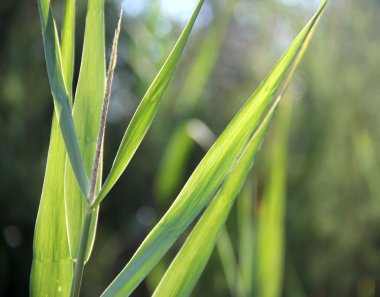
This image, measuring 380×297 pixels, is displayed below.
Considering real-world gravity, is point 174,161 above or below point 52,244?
below

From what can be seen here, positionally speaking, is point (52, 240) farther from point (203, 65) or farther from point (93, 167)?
point (203, 65)

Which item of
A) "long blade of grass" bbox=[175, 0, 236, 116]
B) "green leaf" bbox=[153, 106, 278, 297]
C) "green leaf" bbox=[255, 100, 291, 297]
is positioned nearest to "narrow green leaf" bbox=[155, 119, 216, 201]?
"long blade of grass" bbox=[175, 0, 236, 116]

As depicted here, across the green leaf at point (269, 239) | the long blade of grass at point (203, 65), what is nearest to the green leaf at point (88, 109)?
the green leaf at point (269, 239)

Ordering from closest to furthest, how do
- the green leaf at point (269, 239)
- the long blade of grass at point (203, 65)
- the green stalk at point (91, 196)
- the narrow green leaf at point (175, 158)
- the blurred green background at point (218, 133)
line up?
the green stalk at point (91, 196) → the green leaf at point (269, 239) → the narrow green leaf at point (175, 158) → the long blade of grass at point (203, 65) → the blurred green background at point (218, 133)

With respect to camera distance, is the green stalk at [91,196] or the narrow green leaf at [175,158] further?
the narrow green leaf at [175,158]

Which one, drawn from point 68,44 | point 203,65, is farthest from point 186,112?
point 68,44

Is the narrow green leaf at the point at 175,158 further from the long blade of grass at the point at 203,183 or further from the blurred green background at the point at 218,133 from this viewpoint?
the long blade of grass at the point at 203,183
